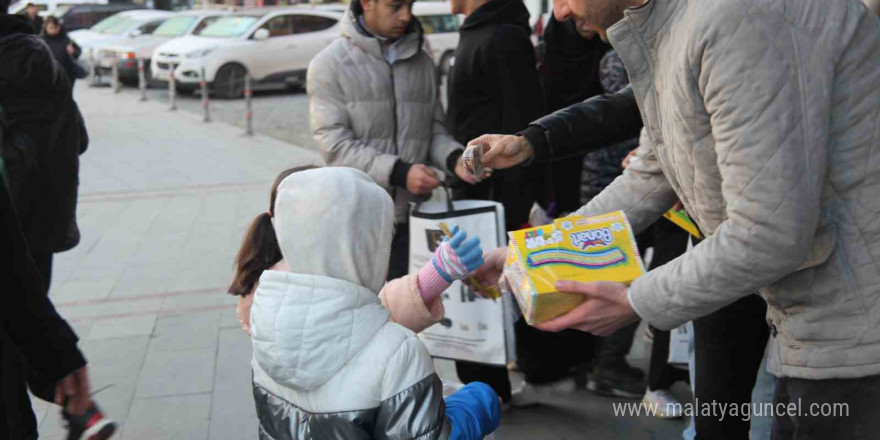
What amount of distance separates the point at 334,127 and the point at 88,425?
1.72 meters

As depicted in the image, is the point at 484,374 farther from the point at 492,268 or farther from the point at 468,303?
the point at 492,268

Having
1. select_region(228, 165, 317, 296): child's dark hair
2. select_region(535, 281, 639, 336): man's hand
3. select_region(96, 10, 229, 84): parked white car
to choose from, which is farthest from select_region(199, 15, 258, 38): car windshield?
select_region(535, 281, 639, 336): man's hand

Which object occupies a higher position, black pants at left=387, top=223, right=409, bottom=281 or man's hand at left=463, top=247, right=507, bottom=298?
man's hand at left=463, top=247, right=507, bottom=298

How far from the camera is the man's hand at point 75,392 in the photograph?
228 cm

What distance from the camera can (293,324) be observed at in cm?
208

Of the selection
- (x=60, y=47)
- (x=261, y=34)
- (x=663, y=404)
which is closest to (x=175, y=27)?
(x=261, y=34)

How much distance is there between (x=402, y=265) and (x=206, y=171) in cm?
681

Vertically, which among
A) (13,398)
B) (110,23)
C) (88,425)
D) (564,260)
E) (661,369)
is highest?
(564,260)

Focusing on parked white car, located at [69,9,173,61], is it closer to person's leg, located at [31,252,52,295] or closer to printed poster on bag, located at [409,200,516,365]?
person's leg, located at [31,252,52,295]

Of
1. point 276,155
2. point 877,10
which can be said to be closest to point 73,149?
point 877,10

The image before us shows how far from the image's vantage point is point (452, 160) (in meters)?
3.85

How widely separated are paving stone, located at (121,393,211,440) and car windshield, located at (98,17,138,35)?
18.9 metres

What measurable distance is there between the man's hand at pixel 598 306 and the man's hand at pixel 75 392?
3.92ft

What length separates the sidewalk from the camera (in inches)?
158
